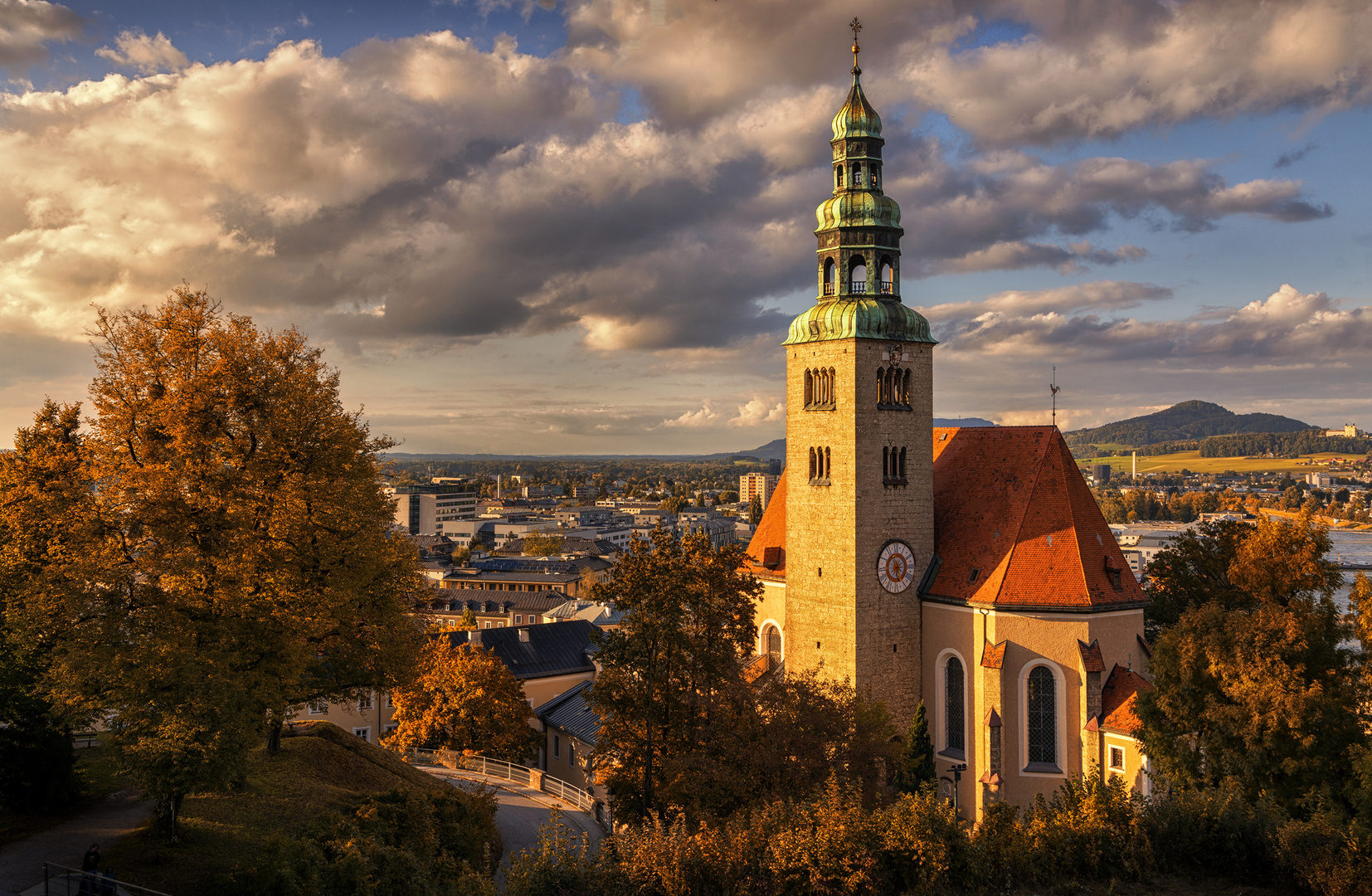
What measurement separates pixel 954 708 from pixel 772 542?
499 inches

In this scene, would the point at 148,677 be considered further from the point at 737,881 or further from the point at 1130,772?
the point at 1130,772

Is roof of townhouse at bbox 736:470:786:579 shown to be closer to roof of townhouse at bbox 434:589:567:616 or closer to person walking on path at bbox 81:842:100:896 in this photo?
person walking on path at bbox 81:842:100:896

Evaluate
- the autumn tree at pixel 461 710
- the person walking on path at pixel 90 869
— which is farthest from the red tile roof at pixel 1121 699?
the person walking on path at pixel 90 869

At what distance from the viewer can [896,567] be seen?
4150 cm

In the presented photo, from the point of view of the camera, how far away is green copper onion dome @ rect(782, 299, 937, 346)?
4162 centimetres

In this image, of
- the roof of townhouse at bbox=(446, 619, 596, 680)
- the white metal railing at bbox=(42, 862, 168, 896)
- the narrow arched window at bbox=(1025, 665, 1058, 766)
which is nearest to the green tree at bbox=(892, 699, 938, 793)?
the narrow arched window at bbox=(1025, 665, 1058, 766)

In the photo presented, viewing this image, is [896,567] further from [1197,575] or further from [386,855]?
[386,855]

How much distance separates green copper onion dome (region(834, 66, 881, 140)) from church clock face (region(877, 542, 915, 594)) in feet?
62.3

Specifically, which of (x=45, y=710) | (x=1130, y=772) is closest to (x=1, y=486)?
(x=45, y=710)

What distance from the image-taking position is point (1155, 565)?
4762 cm

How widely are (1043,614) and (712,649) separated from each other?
649 inches

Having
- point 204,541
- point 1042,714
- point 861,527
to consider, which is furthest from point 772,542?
point 204,541

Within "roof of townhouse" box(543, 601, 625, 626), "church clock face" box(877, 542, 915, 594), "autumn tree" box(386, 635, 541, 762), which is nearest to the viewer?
"church clock face" box(877, 542, 915, 594)

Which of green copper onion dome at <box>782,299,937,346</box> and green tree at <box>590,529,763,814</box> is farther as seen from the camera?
green copper onion dome at <box>782,299,937,346</box>
